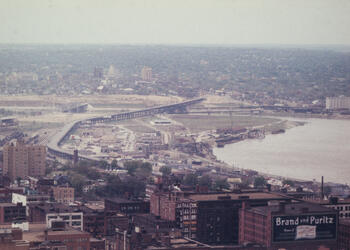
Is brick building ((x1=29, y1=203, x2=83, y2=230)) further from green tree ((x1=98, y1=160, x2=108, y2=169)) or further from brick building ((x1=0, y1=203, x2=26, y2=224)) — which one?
green tree ((x1=98, y1=160, x2=108, y2=169))

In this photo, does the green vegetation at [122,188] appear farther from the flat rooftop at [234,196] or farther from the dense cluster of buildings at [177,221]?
the flat rooftop at [234,196]

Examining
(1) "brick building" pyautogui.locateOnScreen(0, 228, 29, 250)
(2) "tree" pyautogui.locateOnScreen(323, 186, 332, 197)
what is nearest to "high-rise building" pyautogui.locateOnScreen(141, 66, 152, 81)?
(2) "tree" pyautogui.locateOnScreen(323, 186, 332, 197)

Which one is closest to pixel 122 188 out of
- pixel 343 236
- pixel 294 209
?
pixel 294 209

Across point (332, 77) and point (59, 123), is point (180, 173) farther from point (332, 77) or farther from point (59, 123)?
point (332, 77)

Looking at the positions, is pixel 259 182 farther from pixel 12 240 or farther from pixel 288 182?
pixel 12 240

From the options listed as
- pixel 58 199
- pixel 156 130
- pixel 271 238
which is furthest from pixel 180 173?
pixel 156 130
